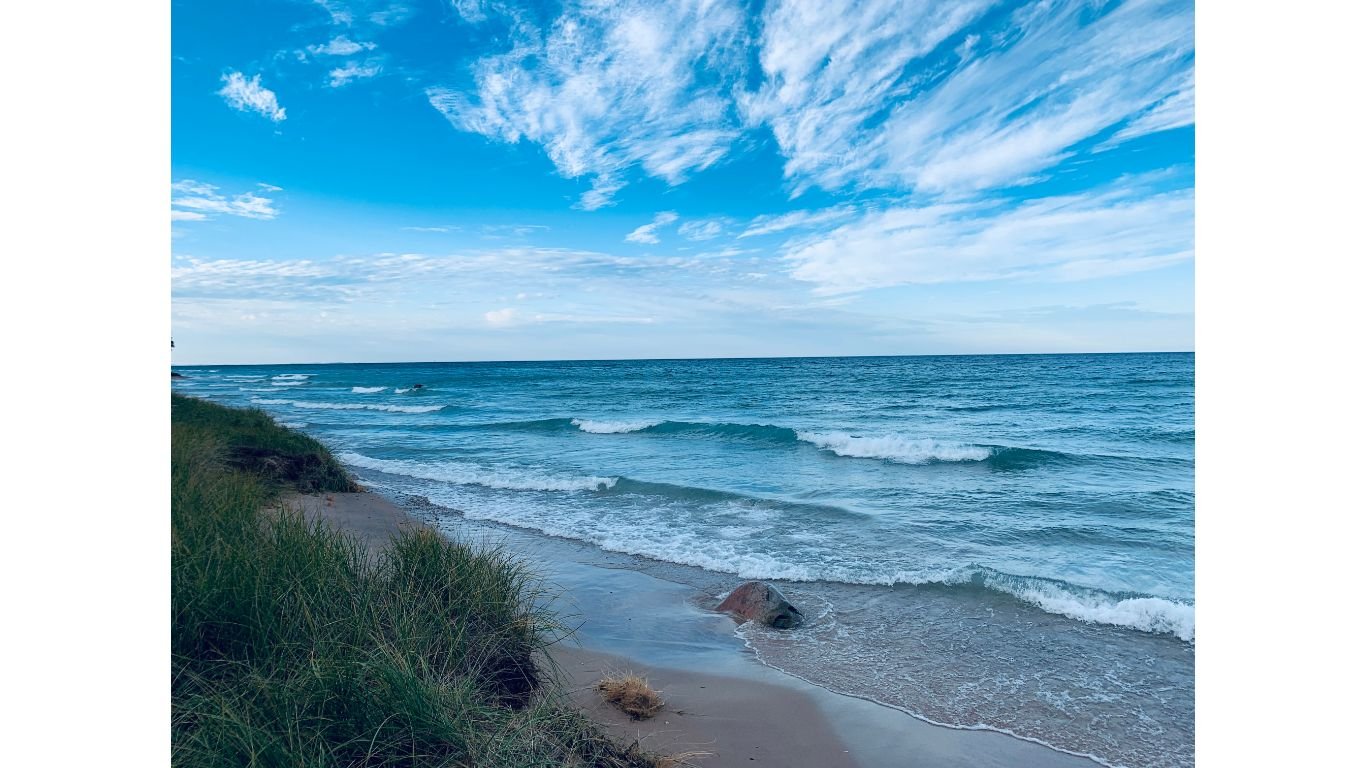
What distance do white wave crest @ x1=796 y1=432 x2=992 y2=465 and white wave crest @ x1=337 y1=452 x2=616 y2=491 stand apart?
341 inches

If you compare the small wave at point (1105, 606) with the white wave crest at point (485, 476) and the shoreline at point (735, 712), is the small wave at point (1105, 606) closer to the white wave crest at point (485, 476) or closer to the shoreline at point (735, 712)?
the shoreline at point (735, 712)

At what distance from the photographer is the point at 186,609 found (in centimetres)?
359

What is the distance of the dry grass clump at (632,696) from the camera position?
17.0 ft

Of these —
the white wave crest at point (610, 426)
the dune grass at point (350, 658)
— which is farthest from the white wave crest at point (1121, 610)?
the white wave crest at point (610, 426)

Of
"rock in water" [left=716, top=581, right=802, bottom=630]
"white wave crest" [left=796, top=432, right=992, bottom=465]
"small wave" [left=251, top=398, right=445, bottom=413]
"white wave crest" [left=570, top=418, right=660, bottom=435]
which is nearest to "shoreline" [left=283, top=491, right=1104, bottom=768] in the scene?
"rock in water" [left=716, top=581, right=802, bottom=630]

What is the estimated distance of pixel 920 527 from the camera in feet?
38.6

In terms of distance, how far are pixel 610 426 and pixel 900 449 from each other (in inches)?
513

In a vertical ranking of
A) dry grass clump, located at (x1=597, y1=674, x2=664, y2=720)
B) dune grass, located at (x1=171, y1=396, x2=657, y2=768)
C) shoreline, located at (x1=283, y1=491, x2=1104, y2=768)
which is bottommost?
shoreline, located at (x1=283, y1=491, x2=1104, y2=768)

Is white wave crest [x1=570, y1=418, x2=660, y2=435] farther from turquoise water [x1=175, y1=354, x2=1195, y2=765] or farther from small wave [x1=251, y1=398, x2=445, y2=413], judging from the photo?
small wave [x1=251, y1=398, x2=445, y2=413]

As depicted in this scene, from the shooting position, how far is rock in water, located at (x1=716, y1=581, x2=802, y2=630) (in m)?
7.57

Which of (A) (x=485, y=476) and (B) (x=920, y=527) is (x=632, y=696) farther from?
(A) (x=485, y=476)

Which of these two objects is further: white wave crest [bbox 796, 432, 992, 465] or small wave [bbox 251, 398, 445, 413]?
small wave [bbox 251, 398, 445, 413]

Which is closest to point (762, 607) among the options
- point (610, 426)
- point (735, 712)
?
point (735, 712)
